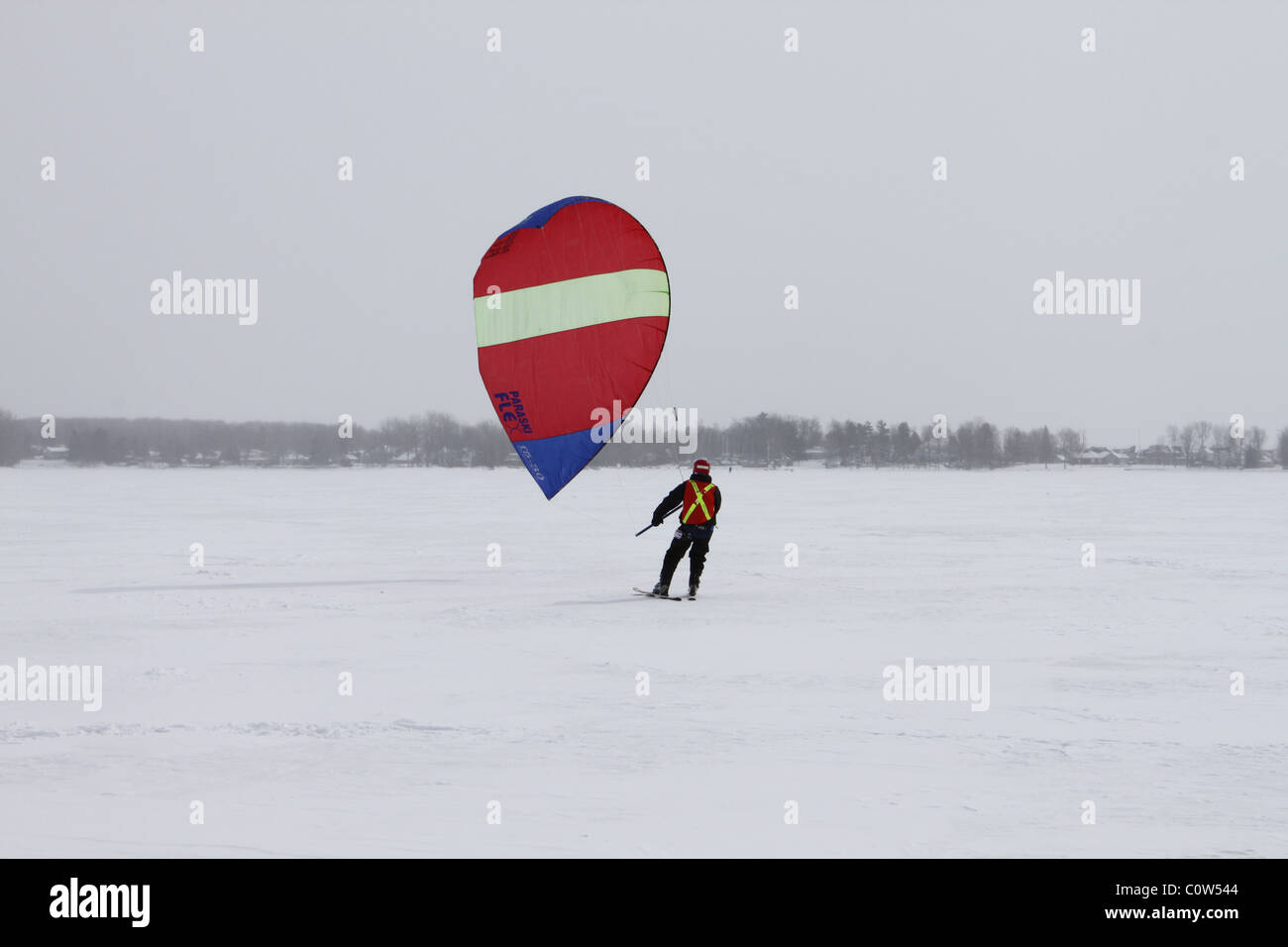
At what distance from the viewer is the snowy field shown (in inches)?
184

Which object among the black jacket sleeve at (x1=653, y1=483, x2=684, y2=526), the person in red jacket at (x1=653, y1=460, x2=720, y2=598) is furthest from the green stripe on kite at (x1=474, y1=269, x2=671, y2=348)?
the black jacket sleeve at (x1=653, y1=483, x2=684, y2=526)

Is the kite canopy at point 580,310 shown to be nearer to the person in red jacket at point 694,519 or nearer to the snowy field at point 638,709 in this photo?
the person in red jacket at point 694,519

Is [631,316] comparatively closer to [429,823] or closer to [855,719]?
[855,719]

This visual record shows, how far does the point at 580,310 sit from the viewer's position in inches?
470

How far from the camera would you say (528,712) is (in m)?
6.71

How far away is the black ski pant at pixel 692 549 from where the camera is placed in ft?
37.6

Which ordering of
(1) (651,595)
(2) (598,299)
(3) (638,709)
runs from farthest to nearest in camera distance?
(2) (598,299) → (1) (651,595) → (3) (638,709)

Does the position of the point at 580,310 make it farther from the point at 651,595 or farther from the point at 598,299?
the point at 651,595

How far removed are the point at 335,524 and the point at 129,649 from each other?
1411 cm

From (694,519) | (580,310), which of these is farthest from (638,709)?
(580,310)

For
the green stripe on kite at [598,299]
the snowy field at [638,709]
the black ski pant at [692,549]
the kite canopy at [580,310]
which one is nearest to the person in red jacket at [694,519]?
the black ski pant at [692,549]

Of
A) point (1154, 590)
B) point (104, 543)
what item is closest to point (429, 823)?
point (1154, 590)

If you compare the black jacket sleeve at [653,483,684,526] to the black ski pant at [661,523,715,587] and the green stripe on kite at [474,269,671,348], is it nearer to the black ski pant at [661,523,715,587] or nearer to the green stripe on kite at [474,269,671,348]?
the black ski pant at [661,523,715,587]

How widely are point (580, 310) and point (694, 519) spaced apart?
2397 mm
